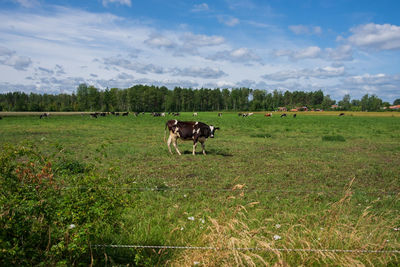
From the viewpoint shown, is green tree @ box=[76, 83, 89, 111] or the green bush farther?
green tree @ box=[76, 83, 89, 111]

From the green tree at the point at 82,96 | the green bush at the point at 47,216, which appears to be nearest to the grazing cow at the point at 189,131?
the green bush at the point at 47,216

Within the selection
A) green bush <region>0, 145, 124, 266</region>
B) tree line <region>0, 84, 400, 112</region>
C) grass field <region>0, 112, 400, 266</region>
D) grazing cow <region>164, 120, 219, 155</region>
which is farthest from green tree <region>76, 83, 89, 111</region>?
green bush <region>0, 145, 124, 266</region>

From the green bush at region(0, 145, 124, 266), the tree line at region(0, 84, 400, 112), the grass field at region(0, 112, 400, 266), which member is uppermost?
the tree line at region(0, 84, 400, 112)

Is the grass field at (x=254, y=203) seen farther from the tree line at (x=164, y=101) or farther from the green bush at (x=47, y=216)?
the tree line at (x=164, y=101)

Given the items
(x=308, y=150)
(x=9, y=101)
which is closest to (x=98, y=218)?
(x=308, y=150)

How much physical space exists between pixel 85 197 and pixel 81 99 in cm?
15668

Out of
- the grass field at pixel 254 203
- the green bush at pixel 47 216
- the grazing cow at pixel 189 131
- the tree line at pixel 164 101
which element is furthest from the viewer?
the tree line at pixel 164 101

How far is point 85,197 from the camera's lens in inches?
134

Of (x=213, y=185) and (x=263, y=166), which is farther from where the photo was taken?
(x=263, y=166)

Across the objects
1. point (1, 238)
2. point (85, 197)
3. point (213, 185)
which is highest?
point (85, 197)

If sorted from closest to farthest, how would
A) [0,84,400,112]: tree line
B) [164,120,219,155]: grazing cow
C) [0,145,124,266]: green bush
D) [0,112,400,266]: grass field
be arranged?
[0,145,124,266]: green bush → [0,112,400,266]: grass field → [164,120,219,155]: grazing cow → [0,84,400,112]: tree line

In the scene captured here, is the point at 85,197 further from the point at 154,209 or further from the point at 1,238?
the point at 154,209

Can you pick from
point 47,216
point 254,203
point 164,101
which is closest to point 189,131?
point 254,203

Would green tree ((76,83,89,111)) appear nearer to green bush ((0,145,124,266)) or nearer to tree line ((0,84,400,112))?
tree line ((0,84,400,112))
